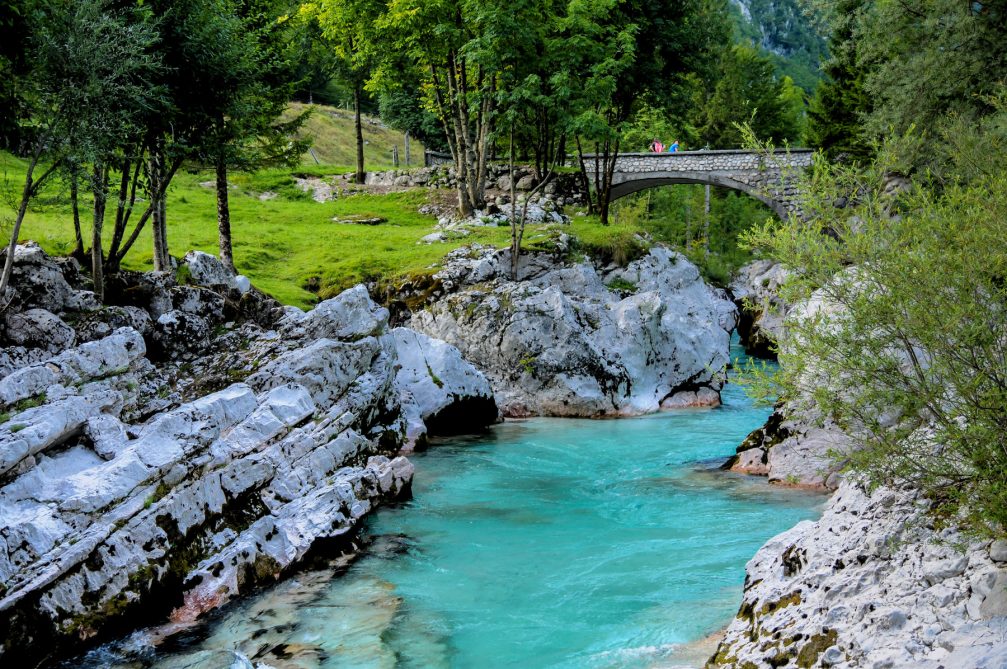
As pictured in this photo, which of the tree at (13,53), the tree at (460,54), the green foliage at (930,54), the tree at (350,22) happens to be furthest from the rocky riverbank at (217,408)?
the tree at (350,22)

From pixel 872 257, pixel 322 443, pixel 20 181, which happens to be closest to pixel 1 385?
pixel 322 443

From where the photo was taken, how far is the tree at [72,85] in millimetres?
12297

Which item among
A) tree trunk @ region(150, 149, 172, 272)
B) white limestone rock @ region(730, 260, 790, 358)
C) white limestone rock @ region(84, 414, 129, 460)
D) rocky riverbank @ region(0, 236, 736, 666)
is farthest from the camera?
white limestone rock @ region(730, 260, 790, 358)

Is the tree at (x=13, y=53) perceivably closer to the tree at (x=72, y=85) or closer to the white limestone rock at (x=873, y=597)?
→ the tree at (x=72, y=85)

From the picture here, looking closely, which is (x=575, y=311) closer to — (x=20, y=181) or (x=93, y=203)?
(x=93, y=203)

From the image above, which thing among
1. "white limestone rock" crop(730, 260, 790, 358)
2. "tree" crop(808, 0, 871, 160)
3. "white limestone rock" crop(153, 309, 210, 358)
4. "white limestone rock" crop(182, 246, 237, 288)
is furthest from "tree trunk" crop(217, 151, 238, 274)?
"tree" crop(808, 0, 871, 160)

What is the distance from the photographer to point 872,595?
22.1ft

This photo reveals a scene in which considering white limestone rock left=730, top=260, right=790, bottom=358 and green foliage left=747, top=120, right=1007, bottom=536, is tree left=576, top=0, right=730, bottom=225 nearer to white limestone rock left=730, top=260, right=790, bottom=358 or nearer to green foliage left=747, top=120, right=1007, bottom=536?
white limestone rock left=730, top=260, right=790, bottom=358

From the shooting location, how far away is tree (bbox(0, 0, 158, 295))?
1230 centimetres

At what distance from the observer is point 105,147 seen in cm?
1393

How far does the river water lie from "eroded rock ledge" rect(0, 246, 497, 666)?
0.66 metres

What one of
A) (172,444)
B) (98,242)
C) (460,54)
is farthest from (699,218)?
(172,444)

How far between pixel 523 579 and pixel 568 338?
12.7 metres

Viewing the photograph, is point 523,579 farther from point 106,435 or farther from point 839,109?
point 839,109
